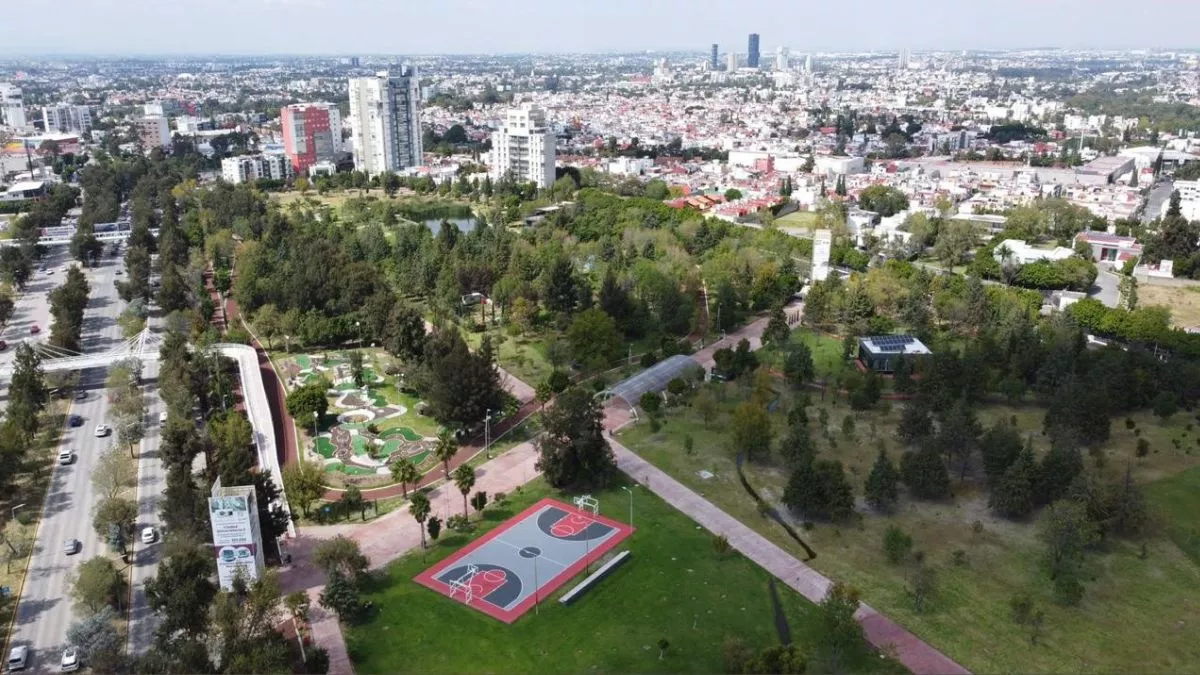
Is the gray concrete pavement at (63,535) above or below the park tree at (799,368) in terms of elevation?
below

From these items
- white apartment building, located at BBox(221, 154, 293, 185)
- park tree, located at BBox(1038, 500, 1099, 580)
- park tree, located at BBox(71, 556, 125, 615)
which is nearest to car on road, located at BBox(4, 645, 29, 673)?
park tree, located at BBox(71, 556, 125, 615)

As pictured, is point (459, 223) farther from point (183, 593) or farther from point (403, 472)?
point (183, 593)

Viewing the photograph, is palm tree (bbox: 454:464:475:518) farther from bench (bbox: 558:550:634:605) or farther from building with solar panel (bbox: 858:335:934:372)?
building with solar panel (bbox: 858:335:934:372)

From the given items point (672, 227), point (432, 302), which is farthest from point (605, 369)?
point (672, 227)

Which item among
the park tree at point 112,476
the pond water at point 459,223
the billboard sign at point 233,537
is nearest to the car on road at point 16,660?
the billboard sign at point 233,537

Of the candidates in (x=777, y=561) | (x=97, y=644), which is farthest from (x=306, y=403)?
(x=777, y=561)

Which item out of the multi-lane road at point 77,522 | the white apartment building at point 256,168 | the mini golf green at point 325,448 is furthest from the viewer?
the white apartment building at point 256,168

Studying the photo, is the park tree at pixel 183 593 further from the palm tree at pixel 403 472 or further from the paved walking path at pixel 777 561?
the paved walking path at pixel 777 561
